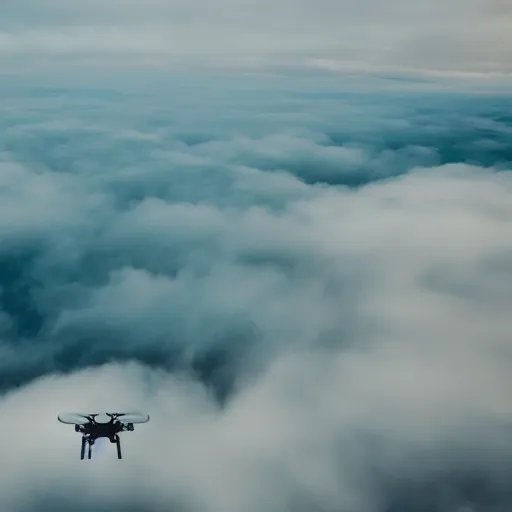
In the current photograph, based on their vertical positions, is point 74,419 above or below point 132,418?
above

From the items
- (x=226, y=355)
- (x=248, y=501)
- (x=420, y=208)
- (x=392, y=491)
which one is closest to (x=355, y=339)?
(x=226, y=355)

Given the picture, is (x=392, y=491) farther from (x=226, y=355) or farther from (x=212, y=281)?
(x=212, y=281)

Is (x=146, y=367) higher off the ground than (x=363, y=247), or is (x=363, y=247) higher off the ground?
(x=363, y=247)

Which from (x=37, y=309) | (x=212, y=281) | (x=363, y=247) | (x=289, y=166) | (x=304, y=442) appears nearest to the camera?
(x=304, y=442)

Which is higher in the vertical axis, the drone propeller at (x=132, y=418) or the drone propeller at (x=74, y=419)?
the drone propeller at (x=74, y=419)

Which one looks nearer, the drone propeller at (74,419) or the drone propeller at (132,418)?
the drone propeller at (74,419)

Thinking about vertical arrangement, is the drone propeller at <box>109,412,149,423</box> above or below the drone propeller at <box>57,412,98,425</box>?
below

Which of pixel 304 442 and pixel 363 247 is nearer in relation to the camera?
pixel 304 442

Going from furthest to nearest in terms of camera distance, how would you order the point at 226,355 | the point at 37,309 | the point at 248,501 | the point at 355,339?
the point at 37,309, the point at 226,355, the point at 355,339, the point at 248,501

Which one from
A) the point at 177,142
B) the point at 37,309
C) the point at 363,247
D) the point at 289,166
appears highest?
the point at 177,142

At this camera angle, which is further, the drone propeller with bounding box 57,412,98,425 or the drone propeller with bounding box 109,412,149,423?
the drone propeller with bounding box 109,412,149,423

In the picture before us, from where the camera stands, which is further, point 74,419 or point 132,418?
point 132,418
